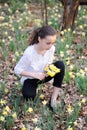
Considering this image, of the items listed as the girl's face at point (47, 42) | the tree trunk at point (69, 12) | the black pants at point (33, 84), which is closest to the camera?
the girl's face at point (47, 42)

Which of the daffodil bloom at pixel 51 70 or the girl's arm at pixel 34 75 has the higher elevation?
the daffodil bloom at pixel 51 70

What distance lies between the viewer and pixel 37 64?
4.03 metres

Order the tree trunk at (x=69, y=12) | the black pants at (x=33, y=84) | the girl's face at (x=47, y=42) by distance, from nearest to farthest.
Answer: the girl's face at (x=47, y=42) → the black pants at (x=33, y=84) → the tree trunk at (x=69, y=12)

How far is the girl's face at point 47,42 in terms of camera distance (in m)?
3.74

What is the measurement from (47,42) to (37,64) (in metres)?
0.37

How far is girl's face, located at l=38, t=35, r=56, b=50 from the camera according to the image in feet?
12.3

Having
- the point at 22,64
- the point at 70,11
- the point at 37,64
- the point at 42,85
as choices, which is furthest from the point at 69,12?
the point at 22,64

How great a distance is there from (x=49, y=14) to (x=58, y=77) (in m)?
3.35

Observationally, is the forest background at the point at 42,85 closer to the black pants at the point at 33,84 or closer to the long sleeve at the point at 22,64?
the black pants at the point at 33,84

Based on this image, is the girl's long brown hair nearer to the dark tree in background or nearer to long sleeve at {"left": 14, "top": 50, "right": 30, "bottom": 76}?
long sleeve at {"left": 14, "top": 50, "right": 30, "bottom": 76}

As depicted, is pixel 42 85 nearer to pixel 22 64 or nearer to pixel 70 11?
pixel 22 64

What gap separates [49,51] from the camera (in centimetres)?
406

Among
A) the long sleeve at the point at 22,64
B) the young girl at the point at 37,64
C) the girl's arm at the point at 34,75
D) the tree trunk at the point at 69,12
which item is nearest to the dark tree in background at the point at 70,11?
the tree trunk at the point at 69,12

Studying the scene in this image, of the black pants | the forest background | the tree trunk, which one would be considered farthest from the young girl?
the tree trunk
